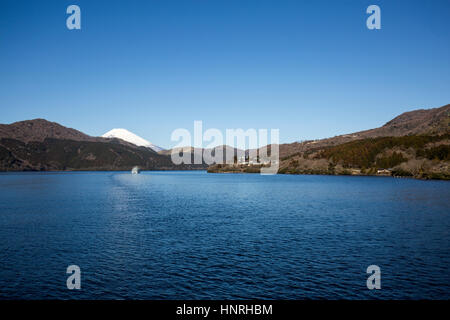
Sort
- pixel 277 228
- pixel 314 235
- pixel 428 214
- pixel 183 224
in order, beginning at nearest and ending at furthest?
pixel 314 235 → pixel 277 228 → pixel 183 224 → pixel 428 214

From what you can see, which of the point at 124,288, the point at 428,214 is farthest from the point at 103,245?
the point at 428,214

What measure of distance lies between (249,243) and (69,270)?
20.3 m

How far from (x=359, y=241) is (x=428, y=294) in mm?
16950

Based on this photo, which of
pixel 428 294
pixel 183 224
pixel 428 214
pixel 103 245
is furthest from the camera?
pixel 428 214

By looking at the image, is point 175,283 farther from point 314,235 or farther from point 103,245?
point 314,235

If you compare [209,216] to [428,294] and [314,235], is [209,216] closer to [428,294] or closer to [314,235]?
[314,235]

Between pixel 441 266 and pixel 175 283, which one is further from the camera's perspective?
pixel 441 266

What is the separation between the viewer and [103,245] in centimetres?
3966

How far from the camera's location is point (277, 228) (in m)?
49.5

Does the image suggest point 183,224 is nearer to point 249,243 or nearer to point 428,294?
point 249,243
